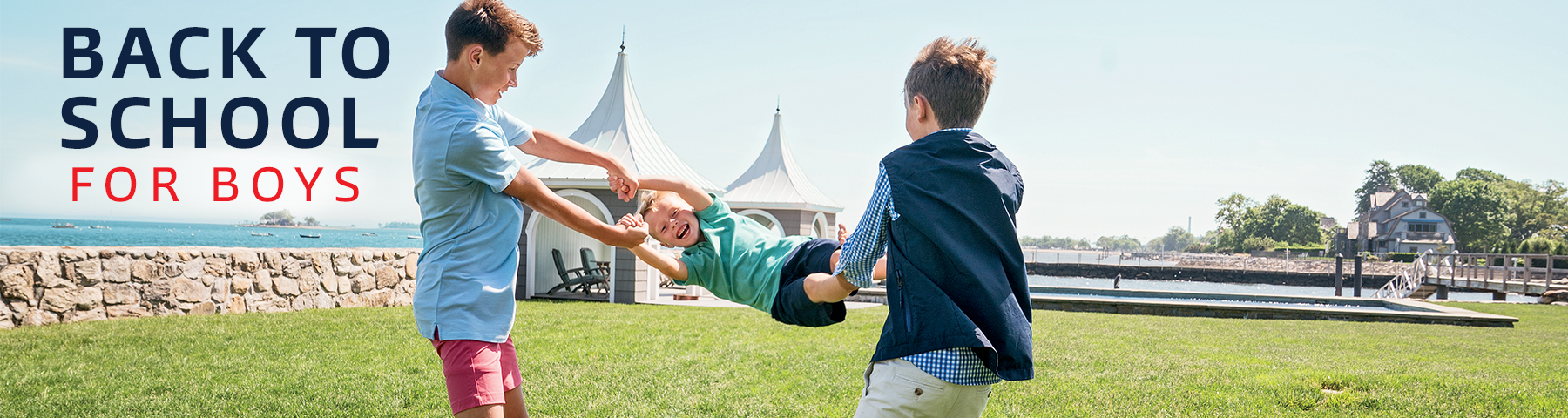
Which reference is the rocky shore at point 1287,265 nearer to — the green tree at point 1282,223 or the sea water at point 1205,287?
the sea water at point 1205,287

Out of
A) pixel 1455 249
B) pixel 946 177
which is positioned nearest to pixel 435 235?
pixel 946 177

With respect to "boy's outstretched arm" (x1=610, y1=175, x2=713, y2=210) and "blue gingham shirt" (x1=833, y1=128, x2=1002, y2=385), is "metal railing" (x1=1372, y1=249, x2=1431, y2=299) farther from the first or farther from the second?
"blue gingham shirt" (x1=833, y1=128, x2=1002, y2=385)

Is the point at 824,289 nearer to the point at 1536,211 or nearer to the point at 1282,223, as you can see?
the point at 1536,211

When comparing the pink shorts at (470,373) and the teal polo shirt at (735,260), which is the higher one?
the teal polo shirt at (735,260)

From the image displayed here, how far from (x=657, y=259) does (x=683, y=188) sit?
0.37 m

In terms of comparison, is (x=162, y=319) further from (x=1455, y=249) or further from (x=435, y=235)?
(x=1455, y=249)

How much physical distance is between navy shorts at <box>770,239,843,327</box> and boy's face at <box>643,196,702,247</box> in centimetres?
43

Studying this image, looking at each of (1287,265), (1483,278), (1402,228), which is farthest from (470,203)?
(1402,228)

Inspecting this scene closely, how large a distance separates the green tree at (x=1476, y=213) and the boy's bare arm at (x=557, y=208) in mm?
94711

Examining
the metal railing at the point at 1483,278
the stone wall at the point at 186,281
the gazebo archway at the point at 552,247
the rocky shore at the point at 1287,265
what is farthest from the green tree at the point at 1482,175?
the stone wall at the point at 186,281

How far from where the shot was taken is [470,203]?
235cm

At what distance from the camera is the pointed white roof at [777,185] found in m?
20.5

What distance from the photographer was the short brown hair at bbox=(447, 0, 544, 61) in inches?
91.3

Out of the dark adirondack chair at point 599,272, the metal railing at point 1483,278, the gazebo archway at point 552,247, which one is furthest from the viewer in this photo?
the metal railing at point 1483,278
